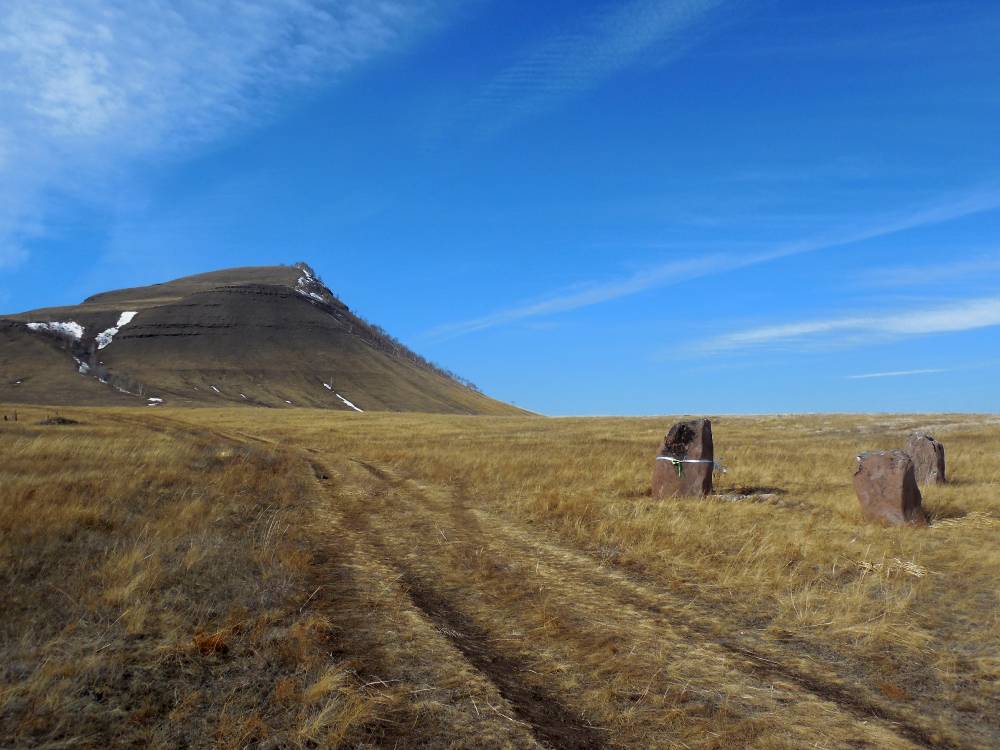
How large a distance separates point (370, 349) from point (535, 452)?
158915mm

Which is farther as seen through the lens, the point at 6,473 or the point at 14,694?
the point at 6,473

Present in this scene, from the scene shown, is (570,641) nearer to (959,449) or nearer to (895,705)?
(895,705)

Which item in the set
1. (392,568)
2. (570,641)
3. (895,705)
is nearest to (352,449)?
(392,568)

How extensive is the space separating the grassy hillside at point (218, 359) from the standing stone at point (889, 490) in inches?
4379

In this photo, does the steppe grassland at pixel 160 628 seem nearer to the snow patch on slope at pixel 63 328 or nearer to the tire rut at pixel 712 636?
the tire rut at pixel 712 636

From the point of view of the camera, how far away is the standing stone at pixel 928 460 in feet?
57.8

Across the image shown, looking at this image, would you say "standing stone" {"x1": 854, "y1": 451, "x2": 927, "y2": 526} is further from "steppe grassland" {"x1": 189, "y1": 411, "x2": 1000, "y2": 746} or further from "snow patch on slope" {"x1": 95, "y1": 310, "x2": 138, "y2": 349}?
"snow patch on slope" {"x1": 95, "y1": 310, "x2": 138, "y2": 349}

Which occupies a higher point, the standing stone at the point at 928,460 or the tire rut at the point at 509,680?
the standing stone at the point at 928,460

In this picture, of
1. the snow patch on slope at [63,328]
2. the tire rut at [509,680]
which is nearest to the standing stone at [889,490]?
the tire rut at [509,680]

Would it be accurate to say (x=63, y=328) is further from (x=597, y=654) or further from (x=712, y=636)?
(x=712, y=636)

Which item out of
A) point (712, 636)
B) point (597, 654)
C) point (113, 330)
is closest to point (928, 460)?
point (712, 636)

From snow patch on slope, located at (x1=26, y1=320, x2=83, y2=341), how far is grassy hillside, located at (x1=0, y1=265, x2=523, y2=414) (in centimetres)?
127

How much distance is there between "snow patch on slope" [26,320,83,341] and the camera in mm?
139750

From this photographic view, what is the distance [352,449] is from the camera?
31.0 m
